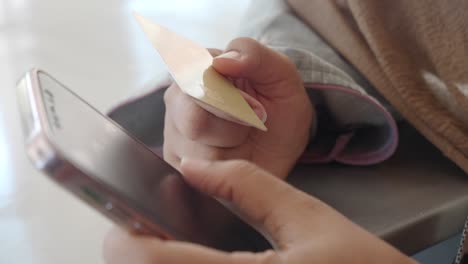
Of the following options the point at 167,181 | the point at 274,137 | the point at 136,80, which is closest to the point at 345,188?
the point at 274,137

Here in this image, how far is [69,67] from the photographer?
30.0 inches

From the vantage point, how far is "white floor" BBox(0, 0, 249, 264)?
516mm

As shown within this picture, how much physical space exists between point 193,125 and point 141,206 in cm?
16

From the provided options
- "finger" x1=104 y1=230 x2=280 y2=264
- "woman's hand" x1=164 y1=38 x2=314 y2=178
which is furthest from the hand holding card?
"finger" x1=104 y1=230 x2=280 y2=264

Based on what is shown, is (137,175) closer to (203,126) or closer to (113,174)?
(113,174)

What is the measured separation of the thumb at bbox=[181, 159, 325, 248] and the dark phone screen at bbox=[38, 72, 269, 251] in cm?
1

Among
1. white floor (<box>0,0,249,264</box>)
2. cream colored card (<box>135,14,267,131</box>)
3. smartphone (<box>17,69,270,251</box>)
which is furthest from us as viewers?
white floor (<box>0,0,249,264</box>)

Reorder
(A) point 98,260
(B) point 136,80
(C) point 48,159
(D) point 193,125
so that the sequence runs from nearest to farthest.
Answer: (C) point 48,159
(D) point 193,125
(A) point 98,260
(B) point 136,80

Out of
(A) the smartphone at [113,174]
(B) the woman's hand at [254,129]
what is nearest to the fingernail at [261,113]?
(B) the woman's hand at [254,129]

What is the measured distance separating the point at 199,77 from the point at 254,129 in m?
0.07

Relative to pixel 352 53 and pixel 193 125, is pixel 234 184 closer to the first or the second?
pixel 193 125

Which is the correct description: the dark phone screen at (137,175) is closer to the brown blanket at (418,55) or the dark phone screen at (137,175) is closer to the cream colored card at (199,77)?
the cream colored card at (199,77)

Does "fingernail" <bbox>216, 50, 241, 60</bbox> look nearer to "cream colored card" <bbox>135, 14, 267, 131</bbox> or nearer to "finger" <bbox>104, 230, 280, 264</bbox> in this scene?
"cream colored card" <bbox>135, 14, 267, 131</bbox>

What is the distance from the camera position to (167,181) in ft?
0.84
